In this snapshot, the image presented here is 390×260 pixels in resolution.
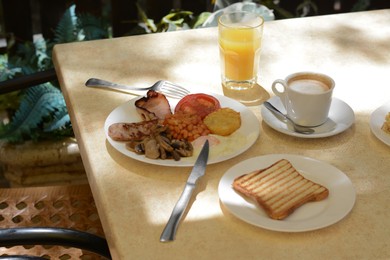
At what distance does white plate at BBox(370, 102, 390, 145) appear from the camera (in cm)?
169

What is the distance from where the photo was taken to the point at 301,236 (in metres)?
1.40

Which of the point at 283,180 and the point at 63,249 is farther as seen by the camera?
the point at 63,249

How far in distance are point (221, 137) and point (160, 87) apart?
0.93 feet

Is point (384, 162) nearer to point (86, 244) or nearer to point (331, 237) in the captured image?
point (331, 237)

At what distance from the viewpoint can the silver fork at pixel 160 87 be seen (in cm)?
188

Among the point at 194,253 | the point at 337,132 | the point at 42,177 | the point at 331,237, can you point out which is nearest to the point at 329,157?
the point at 337,132

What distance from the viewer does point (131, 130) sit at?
1.68 m

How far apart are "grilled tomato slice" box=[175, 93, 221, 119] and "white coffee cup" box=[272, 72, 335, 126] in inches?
6.0

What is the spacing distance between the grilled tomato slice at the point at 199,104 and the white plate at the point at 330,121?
119 mm

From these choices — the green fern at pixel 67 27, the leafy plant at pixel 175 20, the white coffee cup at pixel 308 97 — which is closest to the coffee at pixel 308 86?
the white coffee cup at pixel 308 97

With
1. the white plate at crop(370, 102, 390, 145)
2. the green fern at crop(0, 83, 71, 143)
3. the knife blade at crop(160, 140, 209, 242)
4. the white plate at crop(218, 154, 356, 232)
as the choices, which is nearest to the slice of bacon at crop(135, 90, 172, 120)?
the knife blade at crop(160, 140, 209, 242)

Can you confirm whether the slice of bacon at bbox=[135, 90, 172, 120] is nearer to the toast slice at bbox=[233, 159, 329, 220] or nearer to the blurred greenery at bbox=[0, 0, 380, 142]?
the toast slice at bbox=[233, 159, 329, 220]

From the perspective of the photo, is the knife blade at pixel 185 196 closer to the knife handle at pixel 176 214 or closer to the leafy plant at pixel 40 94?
the knife handle at pixel 176 214

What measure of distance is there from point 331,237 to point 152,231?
33 cm
